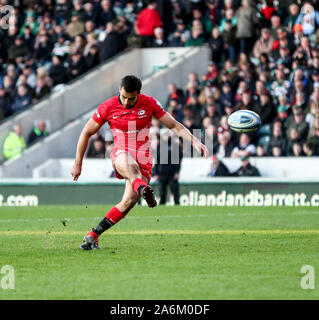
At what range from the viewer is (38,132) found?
84.2 ft

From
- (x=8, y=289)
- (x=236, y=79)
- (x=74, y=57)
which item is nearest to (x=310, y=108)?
(x=236, y=79)

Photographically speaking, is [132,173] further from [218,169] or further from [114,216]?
[218,169]

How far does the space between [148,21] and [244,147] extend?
5.97 meters

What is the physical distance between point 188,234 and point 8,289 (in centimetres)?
577

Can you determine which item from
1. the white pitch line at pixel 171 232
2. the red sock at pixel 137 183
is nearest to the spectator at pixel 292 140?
the white pitch line at pixel 171 232

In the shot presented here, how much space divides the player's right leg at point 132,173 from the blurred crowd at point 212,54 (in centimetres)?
1035

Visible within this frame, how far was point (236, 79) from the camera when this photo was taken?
77.4 feet

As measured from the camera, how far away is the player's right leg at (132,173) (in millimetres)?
10805

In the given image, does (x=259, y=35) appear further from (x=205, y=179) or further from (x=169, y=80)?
(x=205, y=179)

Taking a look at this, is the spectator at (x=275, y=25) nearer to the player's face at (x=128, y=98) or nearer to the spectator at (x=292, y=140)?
the spectator at (x=292, y=140)

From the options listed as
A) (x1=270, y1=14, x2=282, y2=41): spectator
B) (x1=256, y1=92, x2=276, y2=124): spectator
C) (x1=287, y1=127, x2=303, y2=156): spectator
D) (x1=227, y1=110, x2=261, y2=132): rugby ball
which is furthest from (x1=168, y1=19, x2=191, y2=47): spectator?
(x1=227, y1=110, x2=261, y2=132): rugby ball

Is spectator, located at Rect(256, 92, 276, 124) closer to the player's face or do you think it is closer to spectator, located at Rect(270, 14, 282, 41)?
spectator, located at Rect(270, 14, 282, 41)
